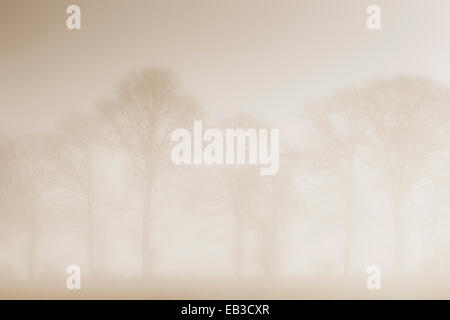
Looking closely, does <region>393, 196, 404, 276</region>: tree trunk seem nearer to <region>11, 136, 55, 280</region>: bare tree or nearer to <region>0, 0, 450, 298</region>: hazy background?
<region>0, 0, 450, 298</region>: hazy background

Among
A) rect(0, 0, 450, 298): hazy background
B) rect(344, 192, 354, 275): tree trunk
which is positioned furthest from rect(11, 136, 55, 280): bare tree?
rect(344, 192, 354, 275): tree trunk

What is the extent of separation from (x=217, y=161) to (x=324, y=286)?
1.25 meters

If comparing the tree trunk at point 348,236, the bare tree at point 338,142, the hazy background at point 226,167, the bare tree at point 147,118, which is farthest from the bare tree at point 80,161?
the tree trunk at point 348,236

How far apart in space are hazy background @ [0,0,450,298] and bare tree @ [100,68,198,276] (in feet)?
0.04

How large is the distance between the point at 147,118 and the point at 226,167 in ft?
2.32

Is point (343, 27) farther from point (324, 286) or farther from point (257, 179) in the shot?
point (324, 286)

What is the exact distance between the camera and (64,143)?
13.3 ft

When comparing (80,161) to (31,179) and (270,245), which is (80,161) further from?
(270,245)

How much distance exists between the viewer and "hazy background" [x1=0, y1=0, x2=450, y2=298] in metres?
4.04

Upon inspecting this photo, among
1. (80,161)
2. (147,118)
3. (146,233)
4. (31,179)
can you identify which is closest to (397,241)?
(146,233)

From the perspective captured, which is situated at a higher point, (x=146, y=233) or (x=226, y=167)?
(x=226, y=167)

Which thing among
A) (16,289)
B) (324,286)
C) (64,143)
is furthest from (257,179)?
(16,289)

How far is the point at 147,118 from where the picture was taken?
4.07 meters

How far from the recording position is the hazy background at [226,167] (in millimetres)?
4039
